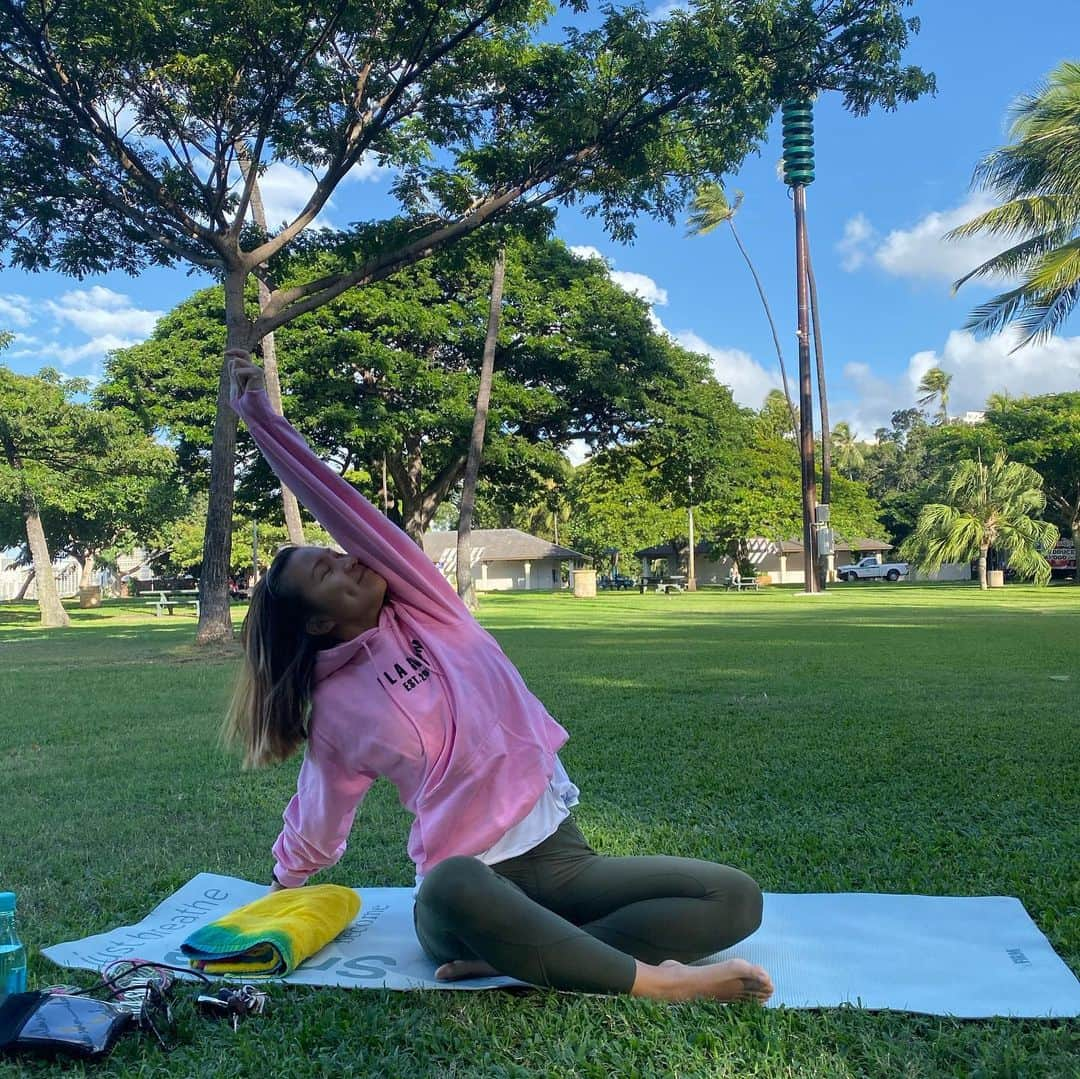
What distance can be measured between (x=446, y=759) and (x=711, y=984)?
0.82 m

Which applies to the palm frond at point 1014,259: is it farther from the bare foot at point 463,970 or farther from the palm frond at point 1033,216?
the bare foot at point 463,970

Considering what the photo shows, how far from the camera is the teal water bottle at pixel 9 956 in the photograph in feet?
7.97

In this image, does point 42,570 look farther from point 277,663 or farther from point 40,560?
point 277,663

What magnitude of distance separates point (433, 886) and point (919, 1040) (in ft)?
3.68

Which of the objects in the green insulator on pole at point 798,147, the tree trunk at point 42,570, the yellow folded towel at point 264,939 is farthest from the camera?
the green insulator on pole at point 798,147

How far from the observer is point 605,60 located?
11.2 meters

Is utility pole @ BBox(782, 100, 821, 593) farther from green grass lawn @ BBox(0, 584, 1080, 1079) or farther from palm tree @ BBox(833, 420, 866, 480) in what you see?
palm tree @ BBox(833, 420, 866, 480)

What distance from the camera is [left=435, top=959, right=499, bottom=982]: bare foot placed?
243cm

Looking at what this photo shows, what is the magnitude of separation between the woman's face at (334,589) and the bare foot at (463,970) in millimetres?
873

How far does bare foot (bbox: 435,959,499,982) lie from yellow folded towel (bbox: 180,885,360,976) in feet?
1.28

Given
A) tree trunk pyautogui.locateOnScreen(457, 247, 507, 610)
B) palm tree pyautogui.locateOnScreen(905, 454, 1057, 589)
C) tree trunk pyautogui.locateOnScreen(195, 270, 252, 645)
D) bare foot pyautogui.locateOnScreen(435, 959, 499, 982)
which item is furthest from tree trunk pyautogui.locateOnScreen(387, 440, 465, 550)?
bare foot pyautogui.locateOnScreen(435, 959, 499, 982)

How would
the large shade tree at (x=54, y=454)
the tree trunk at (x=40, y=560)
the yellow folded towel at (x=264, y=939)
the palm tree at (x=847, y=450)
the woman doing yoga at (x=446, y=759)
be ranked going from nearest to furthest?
the woman doing yoga at (x=446, y=759), the yellow folded towel at (x=264, y=939), the large shade tree at (x=54, y=454), the tree trunk at (x=40, y=560), the palm tree at (x=847, y=450)

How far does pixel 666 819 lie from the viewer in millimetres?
4117

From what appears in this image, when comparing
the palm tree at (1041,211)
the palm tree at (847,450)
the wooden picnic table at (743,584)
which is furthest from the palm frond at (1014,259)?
the palm tree at (847,450)
